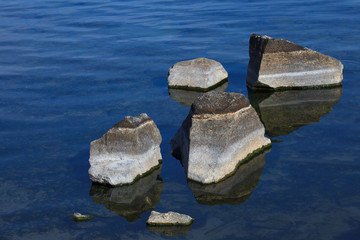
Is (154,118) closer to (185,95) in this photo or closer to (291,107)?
(185,95)

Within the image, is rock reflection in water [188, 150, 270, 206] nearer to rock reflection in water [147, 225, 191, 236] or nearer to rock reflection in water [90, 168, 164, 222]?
rock reflection in water [90, 168, 164, 222]

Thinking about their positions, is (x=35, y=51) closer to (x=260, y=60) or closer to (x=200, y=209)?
(x=260, y=60)

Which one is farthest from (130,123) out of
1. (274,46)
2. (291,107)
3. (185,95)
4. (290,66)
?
(290,66)

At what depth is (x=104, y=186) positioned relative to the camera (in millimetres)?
10656

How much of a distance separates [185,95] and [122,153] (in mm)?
5172

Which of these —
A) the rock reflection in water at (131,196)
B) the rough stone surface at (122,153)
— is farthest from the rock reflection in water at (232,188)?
the rough stone surface at (122,153)

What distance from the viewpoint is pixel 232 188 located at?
10.4 meters

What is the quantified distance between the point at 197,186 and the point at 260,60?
5735 mm

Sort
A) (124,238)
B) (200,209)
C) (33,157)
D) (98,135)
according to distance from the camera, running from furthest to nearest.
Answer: (98,135) → (33,157) → (200,209) → (124,238)

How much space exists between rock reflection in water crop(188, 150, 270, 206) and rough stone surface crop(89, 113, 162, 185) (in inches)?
46.2

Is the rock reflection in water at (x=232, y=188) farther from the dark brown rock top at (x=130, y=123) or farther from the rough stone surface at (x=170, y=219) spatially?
the dark brown rock top at (x=130, y=123)

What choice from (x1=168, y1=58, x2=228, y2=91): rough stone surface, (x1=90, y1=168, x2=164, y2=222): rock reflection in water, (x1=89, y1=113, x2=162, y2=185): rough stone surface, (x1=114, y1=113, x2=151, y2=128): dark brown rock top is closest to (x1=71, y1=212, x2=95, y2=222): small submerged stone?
(x1=90, y1=168, x2=164, y2=222): rock reflection in water

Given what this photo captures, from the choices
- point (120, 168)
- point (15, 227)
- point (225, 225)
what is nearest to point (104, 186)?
point (120, 168)

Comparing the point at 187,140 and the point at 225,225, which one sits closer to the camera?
the point at 225,225
